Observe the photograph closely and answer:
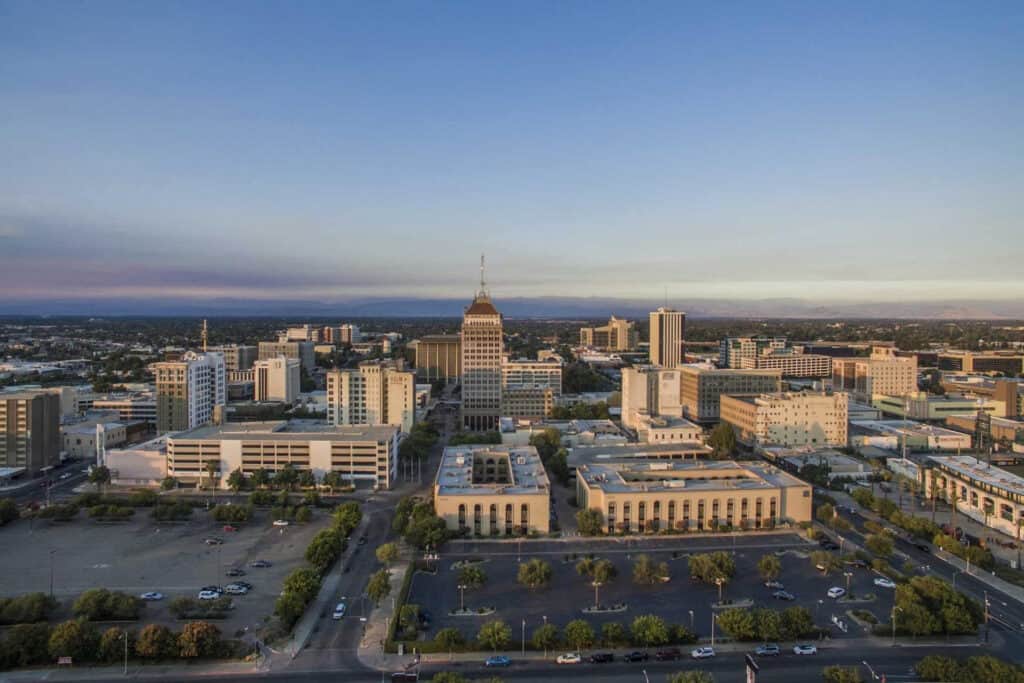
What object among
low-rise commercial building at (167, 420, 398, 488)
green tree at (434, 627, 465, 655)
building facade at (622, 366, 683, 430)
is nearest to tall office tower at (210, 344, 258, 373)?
low-rise commercial building at (167, 420, 398, 488)

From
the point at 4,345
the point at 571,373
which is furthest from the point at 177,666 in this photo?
the point at 4,345

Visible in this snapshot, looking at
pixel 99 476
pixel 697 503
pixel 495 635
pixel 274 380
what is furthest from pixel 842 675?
pixel 274 380

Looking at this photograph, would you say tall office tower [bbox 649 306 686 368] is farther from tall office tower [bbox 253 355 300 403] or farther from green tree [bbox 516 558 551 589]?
green tree [bbox 516 558 551 589]

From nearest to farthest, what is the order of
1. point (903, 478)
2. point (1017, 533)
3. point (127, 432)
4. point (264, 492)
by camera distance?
point (1017, 533), point (264, 492), point (903, 478), point (127, 432)

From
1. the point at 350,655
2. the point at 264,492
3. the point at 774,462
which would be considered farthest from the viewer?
the point at 774,462

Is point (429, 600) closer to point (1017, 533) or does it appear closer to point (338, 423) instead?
point (1017, 533)

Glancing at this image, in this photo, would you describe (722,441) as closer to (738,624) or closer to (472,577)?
(738,624)

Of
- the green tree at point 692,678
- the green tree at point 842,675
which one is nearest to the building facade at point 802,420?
the green tree at point 842,675

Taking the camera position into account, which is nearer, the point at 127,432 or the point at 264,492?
the point at 264,492
